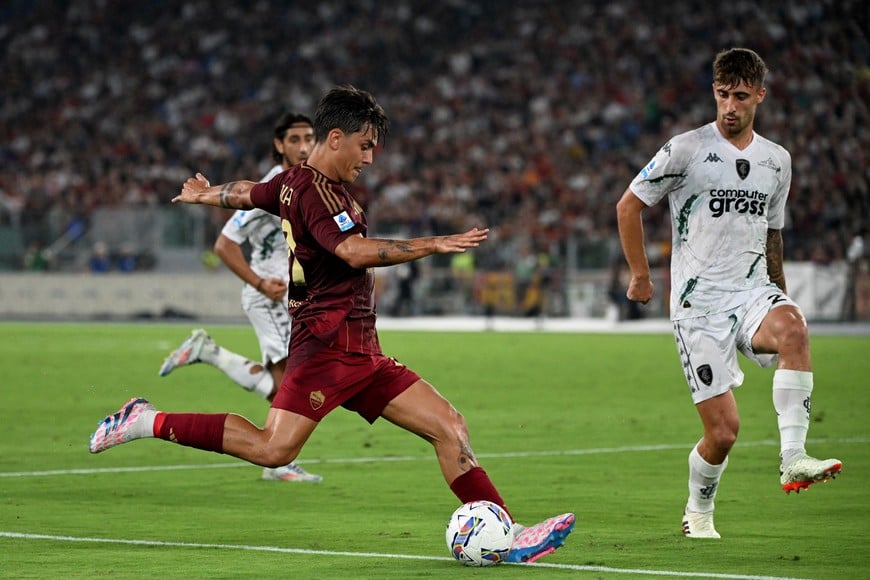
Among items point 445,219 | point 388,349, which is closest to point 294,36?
point 445,219

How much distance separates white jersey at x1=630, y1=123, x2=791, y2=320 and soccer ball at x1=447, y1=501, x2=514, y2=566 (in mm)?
1648

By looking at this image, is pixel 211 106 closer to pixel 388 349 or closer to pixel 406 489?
pixel 388 349

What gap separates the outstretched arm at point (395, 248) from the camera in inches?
254

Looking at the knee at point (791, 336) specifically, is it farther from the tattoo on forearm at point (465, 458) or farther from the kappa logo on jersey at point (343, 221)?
the kappa logo on jersey at point (343, 221)

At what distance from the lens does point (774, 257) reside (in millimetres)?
7988

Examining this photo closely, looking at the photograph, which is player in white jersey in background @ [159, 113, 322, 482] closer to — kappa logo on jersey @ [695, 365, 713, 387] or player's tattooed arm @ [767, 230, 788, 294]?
kappa logo on jersey @ [695, 365, 713, 387]

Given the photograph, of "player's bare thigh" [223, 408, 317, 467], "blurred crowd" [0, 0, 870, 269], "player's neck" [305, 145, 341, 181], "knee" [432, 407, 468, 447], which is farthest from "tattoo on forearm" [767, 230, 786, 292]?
"blurred crowd" [0, 0, 870, 269]

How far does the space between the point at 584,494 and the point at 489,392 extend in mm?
8514

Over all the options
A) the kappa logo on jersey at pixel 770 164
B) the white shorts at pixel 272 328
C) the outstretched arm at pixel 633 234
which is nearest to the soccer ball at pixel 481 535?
the outstretched arm at pixel 633 234

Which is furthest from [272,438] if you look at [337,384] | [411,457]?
[411,457]

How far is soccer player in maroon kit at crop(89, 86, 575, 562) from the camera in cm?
705

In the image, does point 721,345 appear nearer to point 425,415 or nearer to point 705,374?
point 705,374

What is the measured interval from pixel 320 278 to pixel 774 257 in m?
2.47

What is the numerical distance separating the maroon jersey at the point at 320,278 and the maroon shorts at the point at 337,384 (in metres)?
0.06
